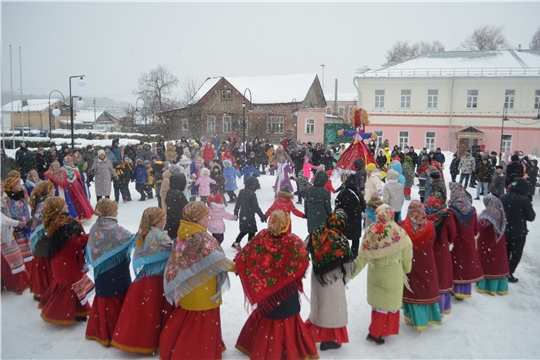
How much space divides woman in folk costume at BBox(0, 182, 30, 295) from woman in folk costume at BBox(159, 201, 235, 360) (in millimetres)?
3068

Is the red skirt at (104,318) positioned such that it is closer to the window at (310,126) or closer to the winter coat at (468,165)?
the winter coat at (468,165)

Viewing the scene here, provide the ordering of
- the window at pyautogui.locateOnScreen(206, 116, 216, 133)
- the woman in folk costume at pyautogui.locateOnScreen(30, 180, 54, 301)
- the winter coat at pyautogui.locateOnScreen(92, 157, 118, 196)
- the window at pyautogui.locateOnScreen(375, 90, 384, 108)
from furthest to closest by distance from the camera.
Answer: the window at pyautogui.locateOnScreen(206, 116, 216, 133) → the window at pyautogui.locateOnScreen(375, 90, 384, 108) → the winter coat at pyautogui.locateOnScreen(92, 157, 118, 196) → the woman in folk costume at pyautogui.locateOnScreen(30, 180, 54, 301)

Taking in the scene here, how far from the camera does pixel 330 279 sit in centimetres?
432

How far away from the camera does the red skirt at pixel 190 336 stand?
3.98 m

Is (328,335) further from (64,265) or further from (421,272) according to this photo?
(64,265)

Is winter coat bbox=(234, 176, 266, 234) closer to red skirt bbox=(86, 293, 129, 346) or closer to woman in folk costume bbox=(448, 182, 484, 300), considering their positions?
red skirt bbox=(86, 293, 129, 346)

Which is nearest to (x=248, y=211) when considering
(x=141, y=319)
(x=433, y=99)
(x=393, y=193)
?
(x=393, y=193)

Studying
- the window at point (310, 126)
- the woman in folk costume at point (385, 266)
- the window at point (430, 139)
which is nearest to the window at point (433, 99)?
the window at point (430, 139)

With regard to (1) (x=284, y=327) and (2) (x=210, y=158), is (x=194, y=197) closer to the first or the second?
(2) (x=210, y=158)

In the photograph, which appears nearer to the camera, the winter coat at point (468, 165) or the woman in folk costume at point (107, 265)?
the woman in folk costume at point (107, 265)

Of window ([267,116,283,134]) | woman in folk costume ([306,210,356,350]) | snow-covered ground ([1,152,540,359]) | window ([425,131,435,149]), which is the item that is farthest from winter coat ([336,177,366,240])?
window ([267,116,283,134])

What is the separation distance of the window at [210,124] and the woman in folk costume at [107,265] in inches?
1492

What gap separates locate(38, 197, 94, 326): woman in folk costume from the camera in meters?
4.75

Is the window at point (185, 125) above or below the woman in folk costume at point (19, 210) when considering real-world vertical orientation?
above
